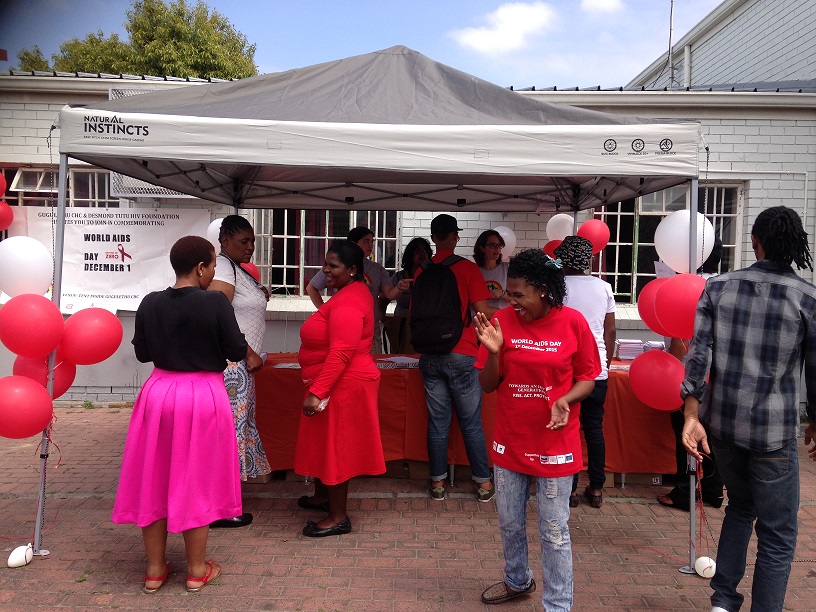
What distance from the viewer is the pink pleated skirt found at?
3238mm

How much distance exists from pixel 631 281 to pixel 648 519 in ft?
15.0

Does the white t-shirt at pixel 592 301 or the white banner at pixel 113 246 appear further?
the white banner at pixel 113 246

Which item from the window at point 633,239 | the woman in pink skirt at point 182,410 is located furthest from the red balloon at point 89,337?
the window at point 633,239

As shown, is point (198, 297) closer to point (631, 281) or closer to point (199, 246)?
point (199, 246)

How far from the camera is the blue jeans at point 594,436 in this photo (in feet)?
14.9

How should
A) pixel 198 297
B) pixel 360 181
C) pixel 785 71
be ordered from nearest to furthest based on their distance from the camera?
pixel 198 297
pixel 360 181
pixel 785 71

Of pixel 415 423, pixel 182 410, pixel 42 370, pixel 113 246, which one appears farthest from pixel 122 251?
pixel 182 410

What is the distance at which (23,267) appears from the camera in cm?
380

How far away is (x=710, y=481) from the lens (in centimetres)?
466

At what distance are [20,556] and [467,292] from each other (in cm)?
321

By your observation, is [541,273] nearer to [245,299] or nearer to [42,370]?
[245,299]

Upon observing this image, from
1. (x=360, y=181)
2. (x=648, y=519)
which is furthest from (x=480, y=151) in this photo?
(x=648, y=519)

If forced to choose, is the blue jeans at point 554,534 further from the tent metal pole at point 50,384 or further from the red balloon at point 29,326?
the tent metal pole at point 50,384

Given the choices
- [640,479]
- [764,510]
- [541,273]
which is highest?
[541,273]
